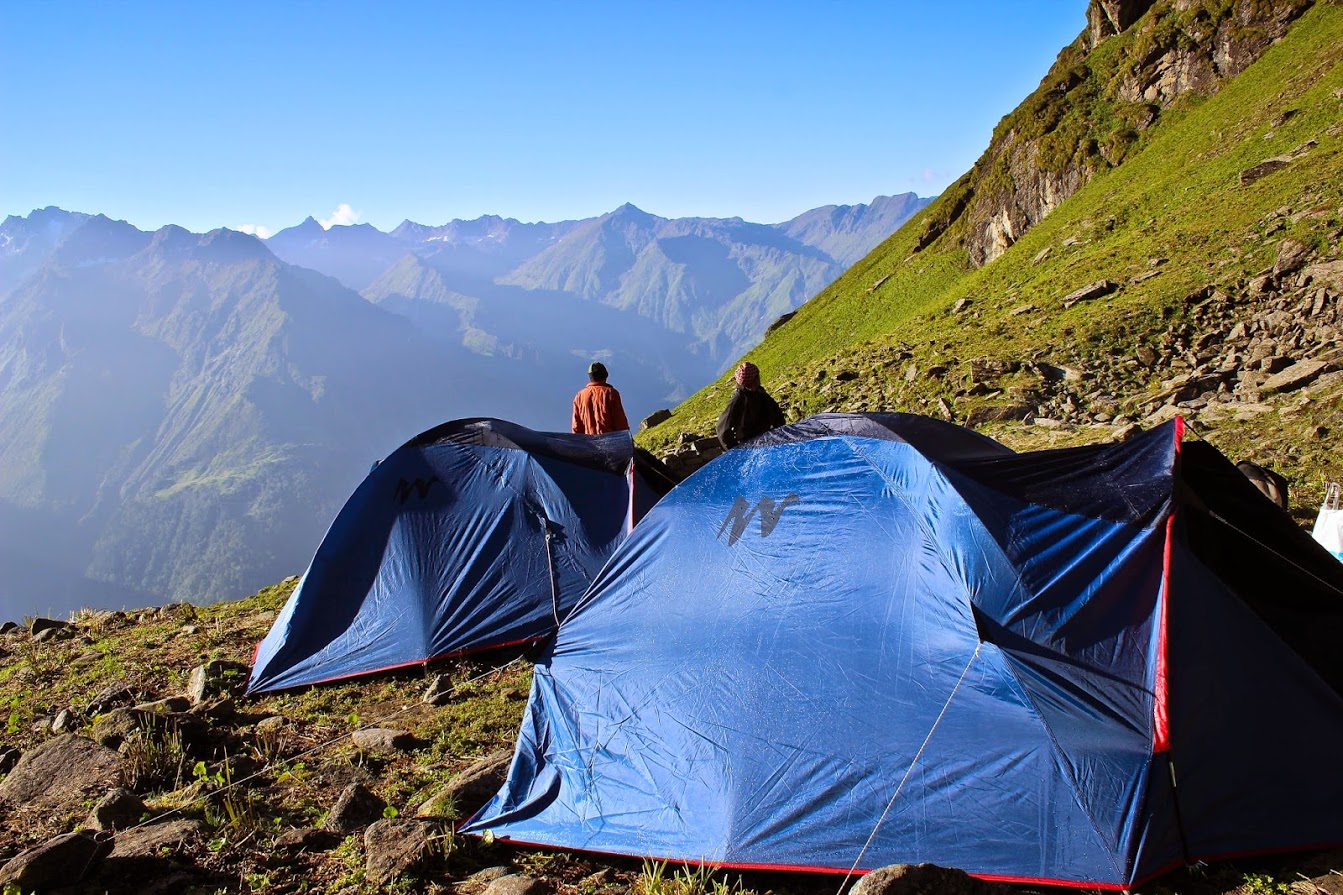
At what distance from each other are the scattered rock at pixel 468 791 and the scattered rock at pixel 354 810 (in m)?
0.34

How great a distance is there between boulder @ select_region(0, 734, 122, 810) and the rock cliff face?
43.6 metres

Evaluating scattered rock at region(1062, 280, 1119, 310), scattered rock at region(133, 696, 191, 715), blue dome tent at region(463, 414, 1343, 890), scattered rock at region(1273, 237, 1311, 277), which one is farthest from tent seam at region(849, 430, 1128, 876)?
scattered rock at region(1062, 280, 1119, 310)

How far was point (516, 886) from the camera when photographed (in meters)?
5.05

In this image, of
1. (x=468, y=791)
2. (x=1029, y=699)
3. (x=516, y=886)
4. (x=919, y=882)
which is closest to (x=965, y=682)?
(x=1029, y=699)

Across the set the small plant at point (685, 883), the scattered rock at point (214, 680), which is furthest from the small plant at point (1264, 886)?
the scattered rock at point (214, 680)

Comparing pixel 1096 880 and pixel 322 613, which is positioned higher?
pixel 322 613

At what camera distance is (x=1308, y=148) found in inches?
988

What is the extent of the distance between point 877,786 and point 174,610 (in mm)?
13046

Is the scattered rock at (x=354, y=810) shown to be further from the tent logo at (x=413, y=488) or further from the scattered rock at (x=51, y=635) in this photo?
the scattered rock at (x=51, y=635)

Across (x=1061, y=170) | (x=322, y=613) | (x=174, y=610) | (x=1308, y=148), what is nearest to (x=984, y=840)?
(x=322, y=613)

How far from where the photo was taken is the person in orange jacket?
13.0 metres

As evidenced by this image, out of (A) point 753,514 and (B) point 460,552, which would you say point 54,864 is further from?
(A) point 753,514

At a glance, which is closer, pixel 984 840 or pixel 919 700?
pixel 984 840

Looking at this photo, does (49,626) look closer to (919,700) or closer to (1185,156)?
(919,700)
